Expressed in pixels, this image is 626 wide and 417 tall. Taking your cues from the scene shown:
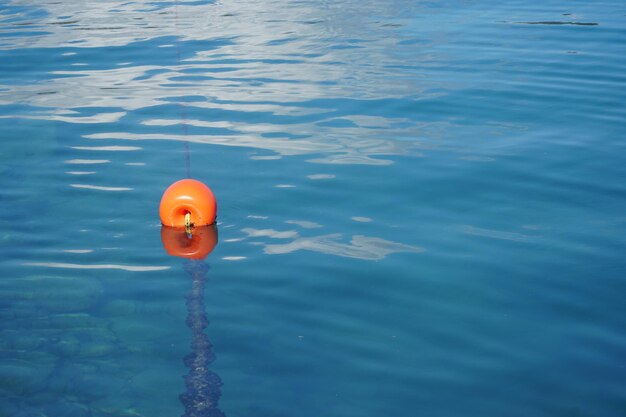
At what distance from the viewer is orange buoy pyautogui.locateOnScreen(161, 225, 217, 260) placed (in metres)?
6.61

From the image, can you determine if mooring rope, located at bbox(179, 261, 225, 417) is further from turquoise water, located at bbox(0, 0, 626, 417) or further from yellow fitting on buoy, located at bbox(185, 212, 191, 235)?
yellow fitting on buoy, located at bbox(185, 212, 191, 235)

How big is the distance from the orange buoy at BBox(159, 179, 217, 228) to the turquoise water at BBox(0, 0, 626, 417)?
26cm

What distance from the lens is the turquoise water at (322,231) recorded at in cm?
493

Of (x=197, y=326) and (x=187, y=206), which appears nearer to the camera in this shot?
(x=197, y=326)

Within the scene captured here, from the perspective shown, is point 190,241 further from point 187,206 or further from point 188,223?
point 187,206

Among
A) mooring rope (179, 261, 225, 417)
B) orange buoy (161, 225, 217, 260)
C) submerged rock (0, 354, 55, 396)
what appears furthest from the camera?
orange buoy (161, 225, 217, 260)

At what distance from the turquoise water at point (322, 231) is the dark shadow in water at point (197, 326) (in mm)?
19

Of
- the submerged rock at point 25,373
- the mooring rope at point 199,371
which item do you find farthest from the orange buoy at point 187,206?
the submerged rock at point 25,373

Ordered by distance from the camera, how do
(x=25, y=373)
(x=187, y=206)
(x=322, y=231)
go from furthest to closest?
(x=322, y=231)
(x=187, y=206)
(x=25, y=373)

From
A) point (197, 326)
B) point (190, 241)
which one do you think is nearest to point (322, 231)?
point (190, 241)

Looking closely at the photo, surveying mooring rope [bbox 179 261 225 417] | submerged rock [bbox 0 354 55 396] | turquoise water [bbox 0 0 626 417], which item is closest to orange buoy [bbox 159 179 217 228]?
turquoise water [bbox 0 0 626 417]

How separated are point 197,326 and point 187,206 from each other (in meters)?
1.53

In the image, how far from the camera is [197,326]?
5.52 meters

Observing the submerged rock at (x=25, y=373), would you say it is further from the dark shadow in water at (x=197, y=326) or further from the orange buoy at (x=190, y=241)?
the orange buoy at (x=190, y=241)
